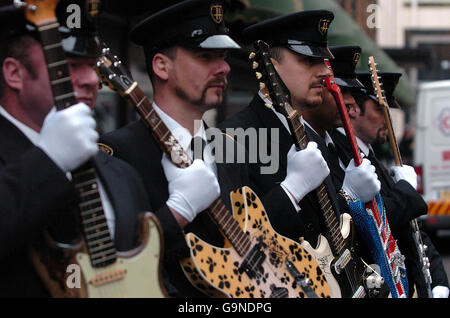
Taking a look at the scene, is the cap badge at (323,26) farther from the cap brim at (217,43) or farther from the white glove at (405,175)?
the white glove at (405,175)

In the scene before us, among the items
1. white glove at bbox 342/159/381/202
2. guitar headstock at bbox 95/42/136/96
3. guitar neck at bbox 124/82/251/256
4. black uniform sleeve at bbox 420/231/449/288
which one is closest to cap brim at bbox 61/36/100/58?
guitar headstock at bbox 95/42/136/96

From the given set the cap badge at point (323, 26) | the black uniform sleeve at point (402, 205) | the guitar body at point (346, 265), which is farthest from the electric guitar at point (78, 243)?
the black uniform sleeve at point (402, 205)

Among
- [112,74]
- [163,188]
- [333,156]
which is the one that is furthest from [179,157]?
[333,156]

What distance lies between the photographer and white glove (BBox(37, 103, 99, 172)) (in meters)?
2.10

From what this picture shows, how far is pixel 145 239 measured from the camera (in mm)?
2287

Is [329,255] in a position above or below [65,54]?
below

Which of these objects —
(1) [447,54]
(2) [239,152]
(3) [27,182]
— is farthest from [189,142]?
(1) [447,54]

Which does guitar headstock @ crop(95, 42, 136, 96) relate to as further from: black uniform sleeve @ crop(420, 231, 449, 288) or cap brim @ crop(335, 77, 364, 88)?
black uniform sleeve @ crop(420, 231, 449, 288)

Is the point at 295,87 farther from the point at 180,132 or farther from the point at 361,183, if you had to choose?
the point at 180,132

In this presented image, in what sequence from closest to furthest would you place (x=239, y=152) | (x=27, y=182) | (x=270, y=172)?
(x=27, y=182), (x=239, y=152), (x=270, y=172)

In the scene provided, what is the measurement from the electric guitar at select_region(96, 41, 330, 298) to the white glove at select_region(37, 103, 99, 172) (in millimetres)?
509

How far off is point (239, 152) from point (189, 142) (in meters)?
0.29

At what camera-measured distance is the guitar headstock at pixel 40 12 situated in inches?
85.0
